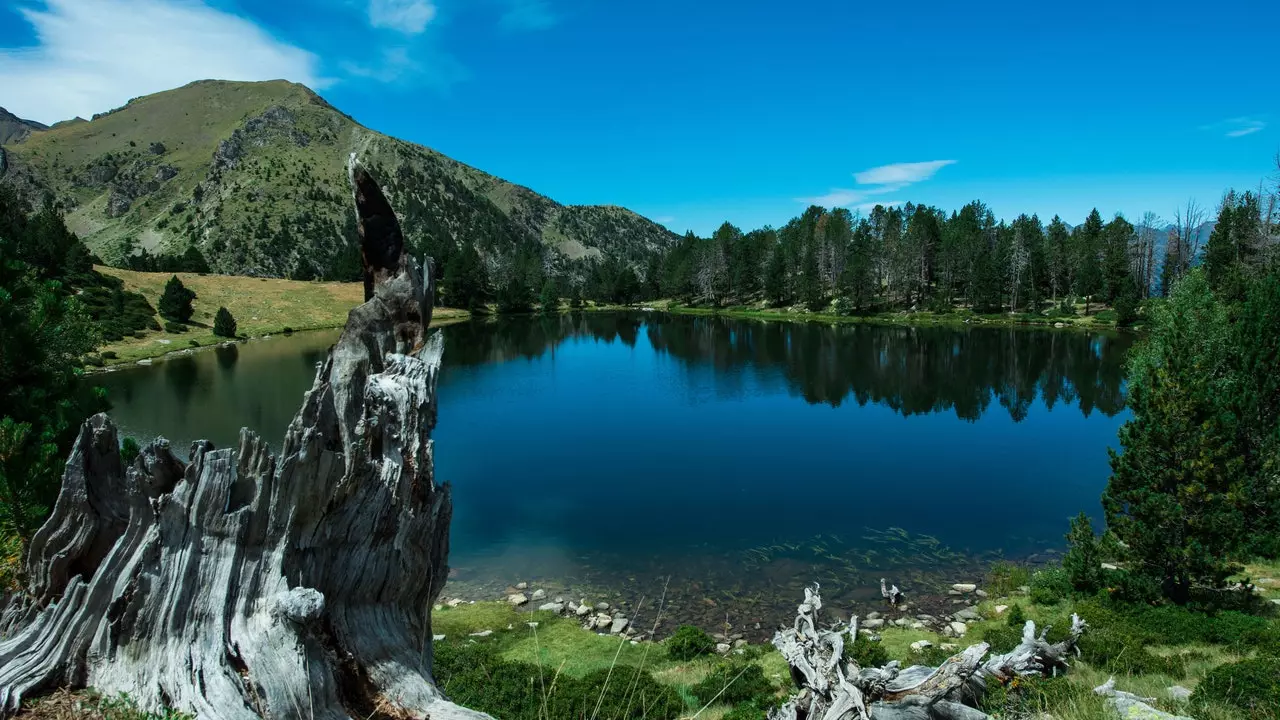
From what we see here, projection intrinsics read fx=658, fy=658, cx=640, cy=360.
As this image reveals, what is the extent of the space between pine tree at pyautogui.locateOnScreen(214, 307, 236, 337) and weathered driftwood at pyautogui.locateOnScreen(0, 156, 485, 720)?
85014 millimetres

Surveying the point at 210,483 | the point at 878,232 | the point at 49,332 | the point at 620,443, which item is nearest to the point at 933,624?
the point at 210,483

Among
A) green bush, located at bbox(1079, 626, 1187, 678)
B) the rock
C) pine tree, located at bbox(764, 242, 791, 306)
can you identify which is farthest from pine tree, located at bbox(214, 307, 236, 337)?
pine tree, located at bbox(764, 242, 791, 306)

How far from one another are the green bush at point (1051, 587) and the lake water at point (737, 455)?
9.45 ft

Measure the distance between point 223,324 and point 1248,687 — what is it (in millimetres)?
90693

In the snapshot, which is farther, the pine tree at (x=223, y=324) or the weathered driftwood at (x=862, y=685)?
the pine tree at (x=223, y=324)

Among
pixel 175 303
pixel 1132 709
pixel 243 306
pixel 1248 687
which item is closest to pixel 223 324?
pixel 175 303

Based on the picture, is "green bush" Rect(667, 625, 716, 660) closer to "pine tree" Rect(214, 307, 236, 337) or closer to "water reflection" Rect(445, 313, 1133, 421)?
"water reflection" Rect(445, 313, 1133, 421)

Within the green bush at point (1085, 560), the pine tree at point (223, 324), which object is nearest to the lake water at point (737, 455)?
the green bush at point (1085, 560)

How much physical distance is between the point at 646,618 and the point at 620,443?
20234mm

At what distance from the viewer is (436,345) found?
764 centimetres

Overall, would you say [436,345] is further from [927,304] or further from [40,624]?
[927,304]

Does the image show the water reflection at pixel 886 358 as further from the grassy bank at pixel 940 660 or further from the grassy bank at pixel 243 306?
the grassy bank at pixel 940 660

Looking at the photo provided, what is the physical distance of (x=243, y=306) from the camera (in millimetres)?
91875

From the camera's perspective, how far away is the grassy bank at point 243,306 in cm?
6988
